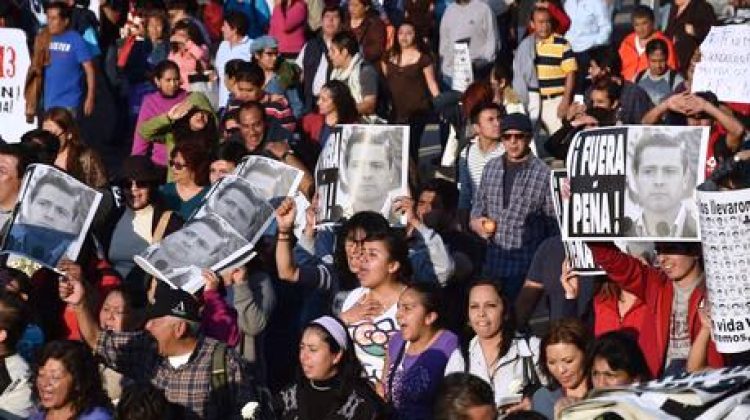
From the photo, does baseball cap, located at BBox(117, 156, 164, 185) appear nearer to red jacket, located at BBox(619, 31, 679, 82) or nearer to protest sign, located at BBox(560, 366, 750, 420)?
protest sign, located at BBox(560, 366, 750, 420)

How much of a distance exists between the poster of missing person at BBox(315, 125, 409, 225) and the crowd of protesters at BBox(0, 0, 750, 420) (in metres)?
0.23

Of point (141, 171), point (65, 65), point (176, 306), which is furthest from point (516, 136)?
point (65, 65)

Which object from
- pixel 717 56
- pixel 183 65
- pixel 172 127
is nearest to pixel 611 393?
pixel 717 56

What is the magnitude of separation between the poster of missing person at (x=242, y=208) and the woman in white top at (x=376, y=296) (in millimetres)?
697

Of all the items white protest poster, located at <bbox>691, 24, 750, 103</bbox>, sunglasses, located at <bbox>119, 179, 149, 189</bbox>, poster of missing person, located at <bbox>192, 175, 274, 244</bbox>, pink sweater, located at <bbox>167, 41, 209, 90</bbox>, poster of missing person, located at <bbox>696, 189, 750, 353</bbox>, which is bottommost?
poster of missing person, located at <bbox>696, 189, 750, 353</bbox>

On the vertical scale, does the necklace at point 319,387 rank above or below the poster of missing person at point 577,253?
below

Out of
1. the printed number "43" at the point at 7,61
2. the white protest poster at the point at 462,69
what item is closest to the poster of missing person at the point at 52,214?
the printed number "43" at the point at 7,61

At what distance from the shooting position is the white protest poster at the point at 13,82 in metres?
18.2

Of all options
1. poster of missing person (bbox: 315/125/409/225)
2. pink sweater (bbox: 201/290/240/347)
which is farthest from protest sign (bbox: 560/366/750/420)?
poster of missing person (bbox: 315/125/409/225)

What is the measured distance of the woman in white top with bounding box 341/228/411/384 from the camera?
11.9 metres

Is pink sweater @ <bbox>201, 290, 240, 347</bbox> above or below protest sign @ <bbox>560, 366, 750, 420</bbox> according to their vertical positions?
above

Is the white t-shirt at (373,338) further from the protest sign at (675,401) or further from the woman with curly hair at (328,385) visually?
the protest sign at (675,401)

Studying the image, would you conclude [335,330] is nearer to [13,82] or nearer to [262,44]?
[13,82]

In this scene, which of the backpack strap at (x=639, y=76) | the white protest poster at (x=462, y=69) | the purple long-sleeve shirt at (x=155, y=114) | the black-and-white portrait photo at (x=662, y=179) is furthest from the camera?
the white protest poster at (x=462, y=69)
